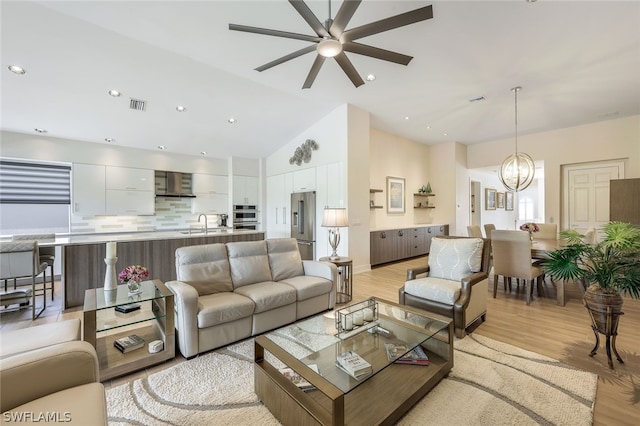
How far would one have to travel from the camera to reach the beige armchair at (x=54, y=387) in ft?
3.59

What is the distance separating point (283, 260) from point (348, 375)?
1.92 metres

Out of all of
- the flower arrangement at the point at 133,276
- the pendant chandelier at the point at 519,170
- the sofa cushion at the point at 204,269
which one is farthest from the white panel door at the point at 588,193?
the flower arrangement at the point at 133,276

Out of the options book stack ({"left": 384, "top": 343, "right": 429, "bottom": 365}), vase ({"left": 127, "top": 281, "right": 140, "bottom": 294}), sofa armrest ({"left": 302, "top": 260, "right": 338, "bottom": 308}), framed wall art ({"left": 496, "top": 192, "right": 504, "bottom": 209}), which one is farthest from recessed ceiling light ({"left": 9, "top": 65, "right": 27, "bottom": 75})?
framed wall art ({"left": 496, "top": 192, "right": 504, "bottom": 209})

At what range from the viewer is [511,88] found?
450cm

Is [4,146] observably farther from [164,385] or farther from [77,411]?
[77,411]

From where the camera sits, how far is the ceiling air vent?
4.50 metres

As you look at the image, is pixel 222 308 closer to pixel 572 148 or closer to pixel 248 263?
pixel 248 263

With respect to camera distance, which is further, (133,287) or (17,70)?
(17,70)

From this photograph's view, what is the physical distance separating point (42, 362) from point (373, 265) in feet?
17.7

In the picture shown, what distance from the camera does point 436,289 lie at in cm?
279

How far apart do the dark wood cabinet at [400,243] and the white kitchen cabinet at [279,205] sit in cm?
224

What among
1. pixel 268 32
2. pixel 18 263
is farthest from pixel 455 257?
pixel 18 263

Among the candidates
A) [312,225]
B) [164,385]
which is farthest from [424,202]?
[164,385]

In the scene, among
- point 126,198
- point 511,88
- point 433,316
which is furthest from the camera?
point 126,198
